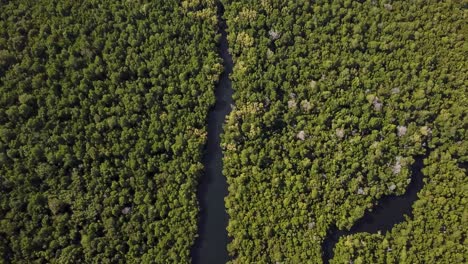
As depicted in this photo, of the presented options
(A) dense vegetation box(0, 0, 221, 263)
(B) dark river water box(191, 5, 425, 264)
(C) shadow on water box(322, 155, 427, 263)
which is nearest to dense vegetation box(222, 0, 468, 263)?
(C) shadow on water box(322, 155, 427, 263)

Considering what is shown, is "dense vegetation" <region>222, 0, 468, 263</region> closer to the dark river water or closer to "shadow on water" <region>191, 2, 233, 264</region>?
the dark river water

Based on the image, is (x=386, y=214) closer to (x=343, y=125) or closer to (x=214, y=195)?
(x=343, y=125)

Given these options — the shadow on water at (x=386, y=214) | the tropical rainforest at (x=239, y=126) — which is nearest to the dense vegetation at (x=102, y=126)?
the tropical rainforest at (x=239, y=126)

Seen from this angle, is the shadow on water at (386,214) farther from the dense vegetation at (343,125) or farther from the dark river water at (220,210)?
the dense vegetation at (343,125)

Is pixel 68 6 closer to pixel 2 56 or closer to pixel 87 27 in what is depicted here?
pixel 87 27

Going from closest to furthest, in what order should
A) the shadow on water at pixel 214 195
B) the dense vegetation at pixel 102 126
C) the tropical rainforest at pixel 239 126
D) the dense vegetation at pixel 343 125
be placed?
the dense vegetation at pixel 102 126
the tropical rainforest at pixel 239 126
the dense vegetation at pixel 343 125
the shadow on water at pixel 214 195

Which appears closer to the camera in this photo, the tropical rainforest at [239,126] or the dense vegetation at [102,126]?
the dense vegetation at [102,126]
